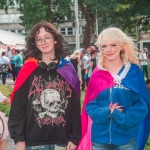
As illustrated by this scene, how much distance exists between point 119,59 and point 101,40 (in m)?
0.24

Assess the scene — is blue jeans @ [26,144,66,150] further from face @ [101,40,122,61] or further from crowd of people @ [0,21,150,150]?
face @ [101,40,122,61]

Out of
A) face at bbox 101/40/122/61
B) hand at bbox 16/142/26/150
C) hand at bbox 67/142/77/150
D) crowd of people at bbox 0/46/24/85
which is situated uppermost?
face at bbox 101/40/122/61

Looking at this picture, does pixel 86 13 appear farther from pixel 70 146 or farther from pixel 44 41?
pixel 70 146

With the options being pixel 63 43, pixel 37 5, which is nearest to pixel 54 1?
pixel 37 5

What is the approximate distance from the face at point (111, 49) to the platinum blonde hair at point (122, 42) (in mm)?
33

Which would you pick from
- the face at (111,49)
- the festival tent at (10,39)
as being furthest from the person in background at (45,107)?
the festival tent at (10,39)

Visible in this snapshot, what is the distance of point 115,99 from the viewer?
383 centimetres

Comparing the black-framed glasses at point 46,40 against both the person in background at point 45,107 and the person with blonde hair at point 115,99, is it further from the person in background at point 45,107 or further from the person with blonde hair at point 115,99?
the person with blonde hair at point 115,99

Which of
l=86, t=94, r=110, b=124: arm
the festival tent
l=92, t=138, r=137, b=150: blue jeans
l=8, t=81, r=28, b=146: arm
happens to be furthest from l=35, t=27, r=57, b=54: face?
the festival tent

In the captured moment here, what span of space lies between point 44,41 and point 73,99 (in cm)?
61

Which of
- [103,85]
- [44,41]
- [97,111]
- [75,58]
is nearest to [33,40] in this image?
[44,41]

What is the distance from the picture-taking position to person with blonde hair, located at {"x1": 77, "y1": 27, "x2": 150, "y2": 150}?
12.6 ft

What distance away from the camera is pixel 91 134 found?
400cm

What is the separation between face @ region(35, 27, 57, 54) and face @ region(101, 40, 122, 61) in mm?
485
